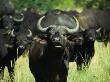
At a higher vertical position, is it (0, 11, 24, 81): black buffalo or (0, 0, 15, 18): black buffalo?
(0, 11, 24, 81): black buffalo

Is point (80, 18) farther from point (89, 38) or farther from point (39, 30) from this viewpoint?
point (39, 30)

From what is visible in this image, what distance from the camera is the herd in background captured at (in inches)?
372

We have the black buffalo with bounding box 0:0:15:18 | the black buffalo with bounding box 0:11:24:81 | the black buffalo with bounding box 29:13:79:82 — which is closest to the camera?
the black buffalo with bounding box 29:13:79:82

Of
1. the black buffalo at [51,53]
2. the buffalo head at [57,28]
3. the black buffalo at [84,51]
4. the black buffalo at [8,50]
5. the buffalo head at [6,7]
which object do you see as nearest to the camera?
the buffalo head at [57,28]

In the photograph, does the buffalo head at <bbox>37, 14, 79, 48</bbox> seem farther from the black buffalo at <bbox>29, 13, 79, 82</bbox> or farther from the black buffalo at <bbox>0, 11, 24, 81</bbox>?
the black buffalo at <bbox>0, 11, 24, 81</bbox>

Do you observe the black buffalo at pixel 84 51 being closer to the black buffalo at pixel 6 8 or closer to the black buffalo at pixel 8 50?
the black buffalo at pixel 8 50

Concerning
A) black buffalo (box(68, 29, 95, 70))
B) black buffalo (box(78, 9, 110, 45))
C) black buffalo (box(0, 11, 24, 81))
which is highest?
black buffalo (box(0, 11, 24, 81))

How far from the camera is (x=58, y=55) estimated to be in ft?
31.1

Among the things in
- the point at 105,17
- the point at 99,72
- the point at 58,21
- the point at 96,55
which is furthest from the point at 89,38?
the point at 105,17

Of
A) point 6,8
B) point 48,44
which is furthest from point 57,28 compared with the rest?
point 6,8

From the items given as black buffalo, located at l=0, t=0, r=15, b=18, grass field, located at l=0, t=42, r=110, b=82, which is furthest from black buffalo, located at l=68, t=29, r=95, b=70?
black buffalo, located at l=0, t=0, r=15, b=18

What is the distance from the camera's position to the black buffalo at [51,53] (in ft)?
30.5

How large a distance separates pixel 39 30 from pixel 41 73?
85cm

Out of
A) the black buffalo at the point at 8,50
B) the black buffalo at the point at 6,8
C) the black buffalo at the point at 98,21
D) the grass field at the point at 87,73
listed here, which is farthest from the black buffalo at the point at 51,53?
the black buffalo at the point at 6,8
